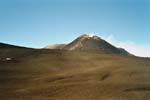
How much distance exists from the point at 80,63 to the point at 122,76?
17.4 meters

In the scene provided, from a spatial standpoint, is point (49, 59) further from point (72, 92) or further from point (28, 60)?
point (72, 92)

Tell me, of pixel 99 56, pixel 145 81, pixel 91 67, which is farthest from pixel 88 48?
pixel 145 81

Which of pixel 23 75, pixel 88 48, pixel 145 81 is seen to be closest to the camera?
pixel 145 81

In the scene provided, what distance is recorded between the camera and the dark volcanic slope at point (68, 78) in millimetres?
42188

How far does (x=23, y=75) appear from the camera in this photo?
2280 inches

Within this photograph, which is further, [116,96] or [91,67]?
[91,67]

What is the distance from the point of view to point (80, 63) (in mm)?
70688

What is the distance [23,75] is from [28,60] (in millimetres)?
14023

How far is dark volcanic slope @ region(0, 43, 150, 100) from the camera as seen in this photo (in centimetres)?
4219

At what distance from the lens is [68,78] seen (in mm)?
54062

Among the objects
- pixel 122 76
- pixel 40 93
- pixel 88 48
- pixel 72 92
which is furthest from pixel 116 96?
pixel 88 48

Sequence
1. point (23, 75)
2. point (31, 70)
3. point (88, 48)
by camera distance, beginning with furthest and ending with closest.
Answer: point (88, 48) < point (31, 70) < point (23, 75)

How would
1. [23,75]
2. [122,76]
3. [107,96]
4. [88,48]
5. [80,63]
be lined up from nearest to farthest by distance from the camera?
[107,96], [122,76], [23,75], [80,63], [88,48]

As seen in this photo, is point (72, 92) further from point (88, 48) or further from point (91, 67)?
point (88, 48)
